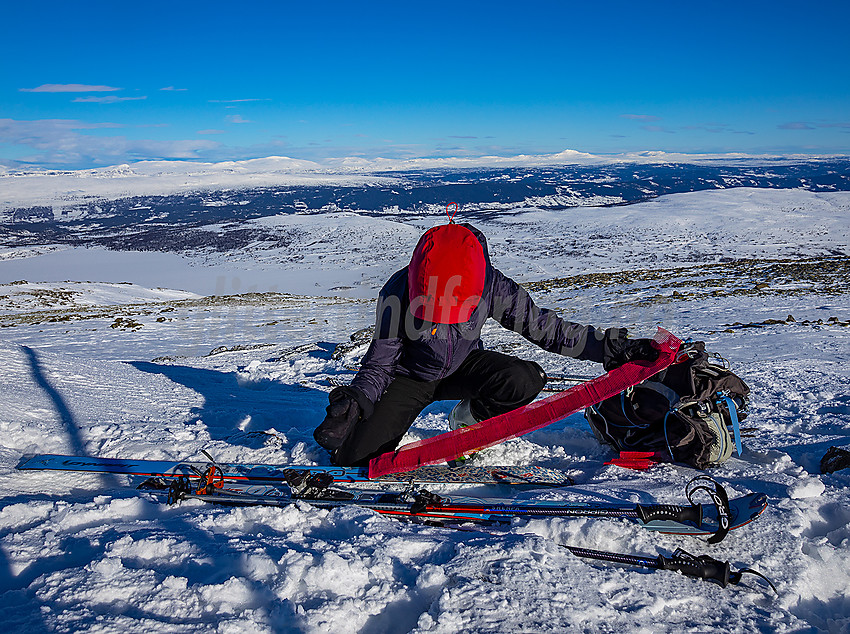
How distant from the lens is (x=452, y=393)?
11.4 ft

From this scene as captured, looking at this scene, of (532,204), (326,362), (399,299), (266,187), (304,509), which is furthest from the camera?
(266,187)

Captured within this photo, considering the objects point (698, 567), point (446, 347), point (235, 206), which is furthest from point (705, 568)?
point (235, 206)

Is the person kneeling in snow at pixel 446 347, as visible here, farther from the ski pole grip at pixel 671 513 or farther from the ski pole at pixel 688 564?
the ski pole at pixel 688 564

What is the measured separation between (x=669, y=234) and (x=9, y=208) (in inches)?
7165

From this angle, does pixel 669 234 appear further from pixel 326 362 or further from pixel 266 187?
pixel 266 187

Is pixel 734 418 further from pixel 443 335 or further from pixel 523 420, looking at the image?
pixel 443 335

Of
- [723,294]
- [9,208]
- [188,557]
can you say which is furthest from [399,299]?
[9,208]

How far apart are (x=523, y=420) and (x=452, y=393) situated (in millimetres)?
550

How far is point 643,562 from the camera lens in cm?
193

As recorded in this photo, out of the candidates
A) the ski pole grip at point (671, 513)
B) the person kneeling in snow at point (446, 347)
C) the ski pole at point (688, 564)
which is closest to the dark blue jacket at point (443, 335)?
the person kneeling in snow at point (446, 347)

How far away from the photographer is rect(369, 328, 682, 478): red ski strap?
3031 millimetres

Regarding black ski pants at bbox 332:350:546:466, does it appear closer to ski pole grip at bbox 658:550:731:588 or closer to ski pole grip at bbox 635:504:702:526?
ski pole grip at bbox 635:504:702:526

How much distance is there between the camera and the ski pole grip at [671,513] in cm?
227

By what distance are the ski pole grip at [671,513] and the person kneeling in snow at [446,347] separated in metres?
1.00
